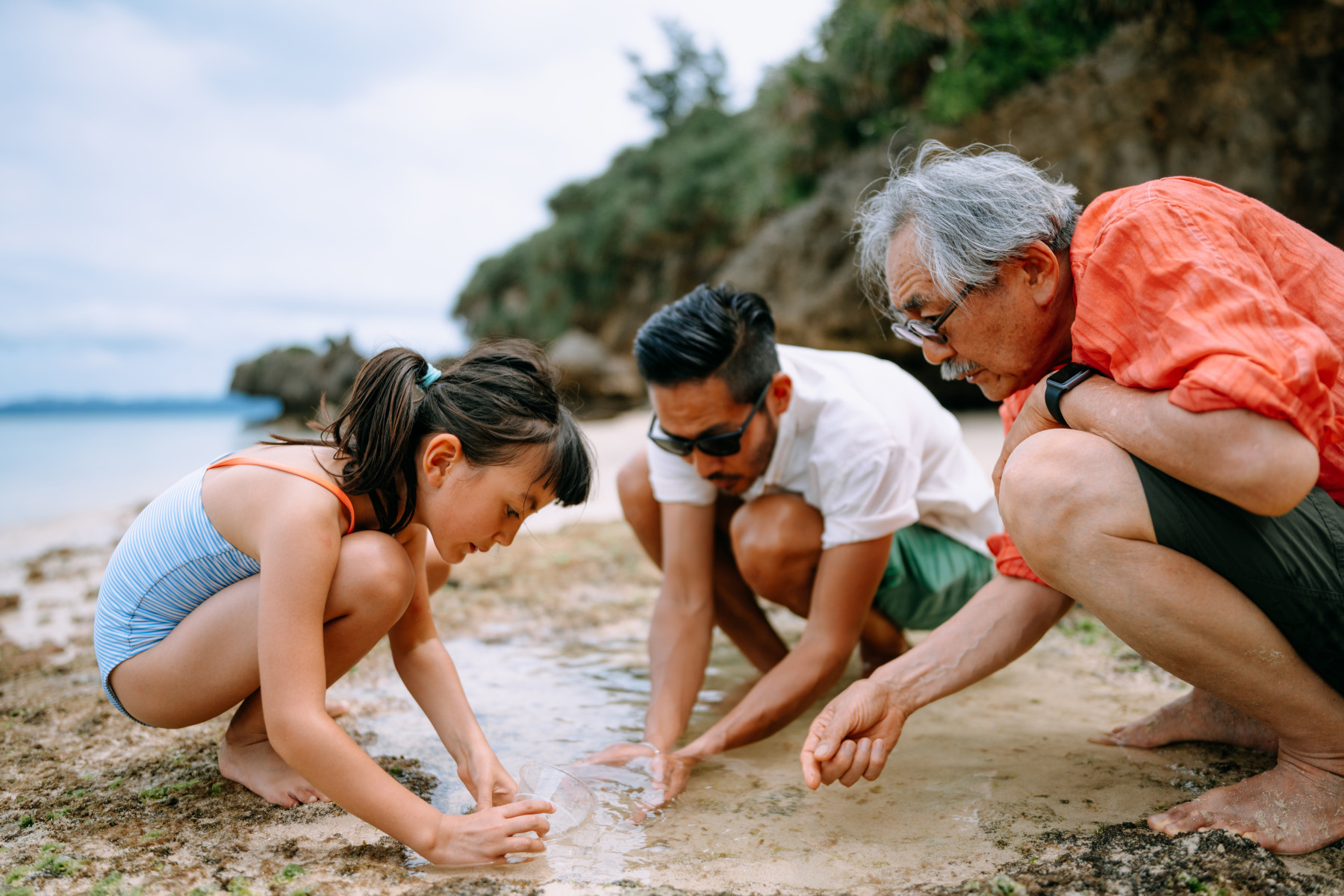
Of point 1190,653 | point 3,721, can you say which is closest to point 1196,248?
point 1190,653

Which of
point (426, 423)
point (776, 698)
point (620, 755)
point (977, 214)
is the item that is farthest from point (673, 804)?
point (977, 214)

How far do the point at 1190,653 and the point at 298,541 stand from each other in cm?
172

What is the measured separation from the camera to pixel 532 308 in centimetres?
1816

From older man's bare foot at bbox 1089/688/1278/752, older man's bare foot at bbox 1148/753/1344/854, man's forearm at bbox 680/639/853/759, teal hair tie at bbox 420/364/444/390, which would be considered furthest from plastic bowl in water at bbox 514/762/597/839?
older man's bare foot at bbox 1089/688/1278/752

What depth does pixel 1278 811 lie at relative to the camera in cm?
166

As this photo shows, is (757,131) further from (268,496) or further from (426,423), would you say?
(268,496)

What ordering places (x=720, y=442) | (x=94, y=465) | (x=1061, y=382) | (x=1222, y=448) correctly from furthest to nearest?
(x=94, y=465)
(x=720, y=442)
(x=1061, y=382)
(x=1222, y=448)

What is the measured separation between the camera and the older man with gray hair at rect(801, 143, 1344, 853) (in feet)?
4.78

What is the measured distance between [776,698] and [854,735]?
1.50 ft

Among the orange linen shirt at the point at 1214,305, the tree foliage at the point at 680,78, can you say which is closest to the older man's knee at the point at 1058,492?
the orange linen shirt at the point at 1214,305

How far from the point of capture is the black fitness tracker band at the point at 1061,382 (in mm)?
1726

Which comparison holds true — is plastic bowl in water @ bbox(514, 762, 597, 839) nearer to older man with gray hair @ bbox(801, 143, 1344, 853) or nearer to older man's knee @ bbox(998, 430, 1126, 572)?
older man with gray hair @ bbox(801, 143, 1344, 853)

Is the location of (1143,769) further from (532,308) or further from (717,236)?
(532,308)

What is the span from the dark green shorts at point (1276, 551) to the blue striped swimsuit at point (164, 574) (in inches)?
64.4
